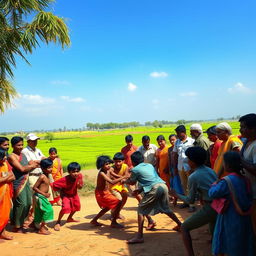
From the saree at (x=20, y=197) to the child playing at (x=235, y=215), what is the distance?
3.62m

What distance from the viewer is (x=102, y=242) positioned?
414 centimetres

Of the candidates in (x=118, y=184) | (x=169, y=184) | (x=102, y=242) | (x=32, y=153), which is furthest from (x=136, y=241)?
(x=169, y=184)

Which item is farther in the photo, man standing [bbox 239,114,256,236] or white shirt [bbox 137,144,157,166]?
white shirt [bbox 137,144,157,166]

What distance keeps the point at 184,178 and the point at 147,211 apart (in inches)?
81.2

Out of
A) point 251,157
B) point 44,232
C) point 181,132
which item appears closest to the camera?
point 251,157

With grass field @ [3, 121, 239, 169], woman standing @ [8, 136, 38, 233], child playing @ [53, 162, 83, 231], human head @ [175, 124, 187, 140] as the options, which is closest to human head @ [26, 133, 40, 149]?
woman standing @ [8, 136, 38, 233]

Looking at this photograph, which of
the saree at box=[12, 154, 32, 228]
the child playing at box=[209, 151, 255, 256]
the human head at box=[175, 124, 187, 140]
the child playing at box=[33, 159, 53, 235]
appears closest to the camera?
the child playing at box=[209, 151, 255, 256]

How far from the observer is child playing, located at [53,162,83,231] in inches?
199

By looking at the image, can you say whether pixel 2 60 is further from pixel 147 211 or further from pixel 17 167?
pixel 147 211

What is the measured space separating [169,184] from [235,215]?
4.16 m

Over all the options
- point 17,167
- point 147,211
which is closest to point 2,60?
point 17,167

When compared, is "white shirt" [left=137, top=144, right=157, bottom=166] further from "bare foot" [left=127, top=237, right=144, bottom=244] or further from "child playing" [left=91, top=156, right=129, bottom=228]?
"bare foot" [left=127, top=237, right=144, bottom=244]

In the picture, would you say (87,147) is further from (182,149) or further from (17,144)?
(17,144)

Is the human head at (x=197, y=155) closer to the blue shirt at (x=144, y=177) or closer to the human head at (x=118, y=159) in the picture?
the blue shirt at (x=144, y=177)
